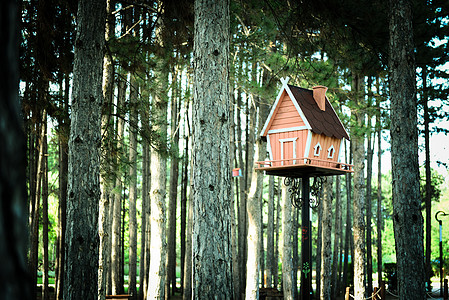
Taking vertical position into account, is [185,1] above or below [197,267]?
above

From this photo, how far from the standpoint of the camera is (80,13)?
6.68m

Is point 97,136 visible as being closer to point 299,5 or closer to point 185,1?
point 185,1

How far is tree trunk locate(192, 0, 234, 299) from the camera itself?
5.19 m

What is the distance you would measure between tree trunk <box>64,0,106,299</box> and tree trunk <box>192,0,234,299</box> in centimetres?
174

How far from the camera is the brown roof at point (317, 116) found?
7449mm

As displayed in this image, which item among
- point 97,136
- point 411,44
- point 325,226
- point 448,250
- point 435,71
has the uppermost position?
point 435,71

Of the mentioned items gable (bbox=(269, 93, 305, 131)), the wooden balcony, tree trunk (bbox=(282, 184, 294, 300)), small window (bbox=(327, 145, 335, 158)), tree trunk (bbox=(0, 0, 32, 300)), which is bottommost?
tree trunk (bbox=(282, 184, 294, 300))

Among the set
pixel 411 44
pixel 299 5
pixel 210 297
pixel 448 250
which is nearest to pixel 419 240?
pixel 411 44

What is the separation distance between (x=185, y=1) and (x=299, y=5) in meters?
2.00

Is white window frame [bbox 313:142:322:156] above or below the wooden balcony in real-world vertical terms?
above

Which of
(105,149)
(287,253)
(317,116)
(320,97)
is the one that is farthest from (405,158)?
(287,253)

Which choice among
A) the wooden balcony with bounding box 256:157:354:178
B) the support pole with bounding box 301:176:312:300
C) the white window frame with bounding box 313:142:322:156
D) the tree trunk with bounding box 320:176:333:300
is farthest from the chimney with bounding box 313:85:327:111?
the tree trunk with bounding box 320:176:333:300

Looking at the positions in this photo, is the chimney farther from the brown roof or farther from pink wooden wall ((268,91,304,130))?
pink wooden wall ((268,91,304,130))

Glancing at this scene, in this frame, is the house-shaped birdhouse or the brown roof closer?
the house-shaped birdhouse
